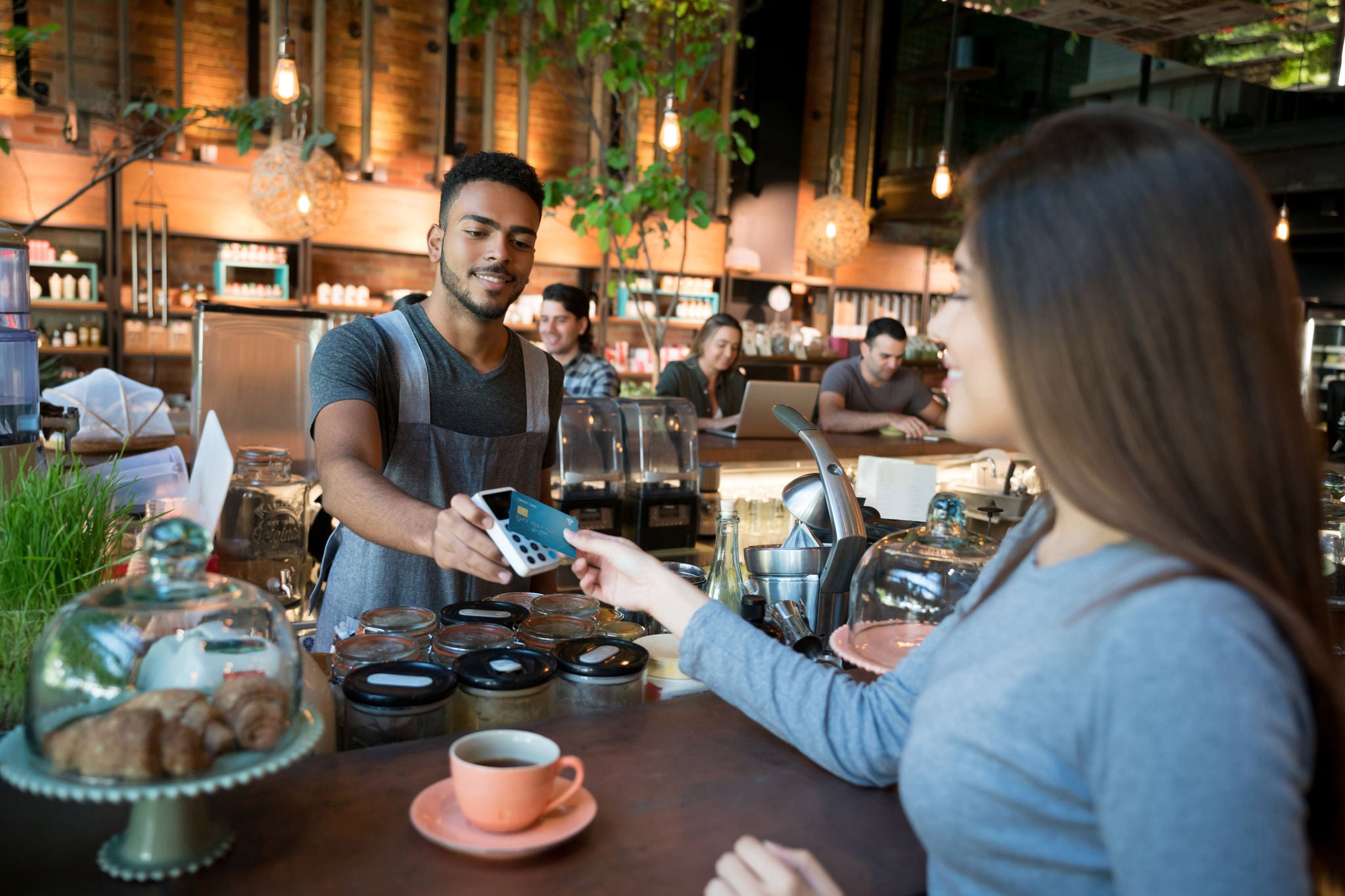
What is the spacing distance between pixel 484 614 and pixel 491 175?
1128 millimetres

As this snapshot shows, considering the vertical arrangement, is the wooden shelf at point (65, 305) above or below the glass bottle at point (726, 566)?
above

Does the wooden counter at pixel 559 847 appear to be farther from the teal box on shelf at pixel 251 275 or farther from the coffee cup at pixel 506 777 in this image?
the teal box on shelf at pixel 251 275

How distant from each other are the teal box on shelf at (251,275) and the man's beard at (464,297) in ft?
17.5

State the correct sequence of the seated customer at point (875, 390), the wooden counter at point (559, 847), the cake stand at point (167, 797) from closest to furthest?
the cake stand at point (167, 797) → the wooden counter at point (559, 847) → the seated customer at point (875, 390)

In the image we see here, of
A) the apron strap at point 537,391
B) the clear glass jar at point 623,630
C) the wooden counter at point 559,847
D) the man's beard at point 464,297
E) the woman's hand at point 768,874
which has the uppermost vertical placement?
the man's beard at point 464,297

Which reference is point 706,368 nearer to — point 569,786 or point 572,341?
point 572,341

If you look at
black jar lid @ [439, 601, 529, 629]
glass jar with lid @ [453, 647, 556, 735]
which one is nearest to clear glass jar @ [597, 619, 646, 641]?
black jar lid @ [439, 601, 529, 629]

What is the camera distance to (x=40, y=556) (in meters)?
1.17

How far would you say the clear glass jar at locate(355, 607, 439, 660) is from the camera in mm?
1418

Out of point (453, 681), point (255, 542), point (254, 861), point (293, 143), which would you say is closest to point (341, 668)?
point (453, 681)

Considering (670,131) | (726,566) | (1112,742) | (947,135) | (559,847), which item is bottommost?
(559,847)

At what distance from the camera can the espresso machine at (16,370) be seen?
71.0 inches

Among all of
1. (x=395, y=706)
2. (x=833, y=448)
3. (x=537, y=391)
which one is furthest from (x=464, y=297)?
(x=833, y=448)

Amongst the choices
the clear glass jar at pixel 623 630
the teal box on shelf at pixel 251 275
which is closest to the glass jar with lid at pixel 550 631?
the clear glass jar at pixel 623 630
